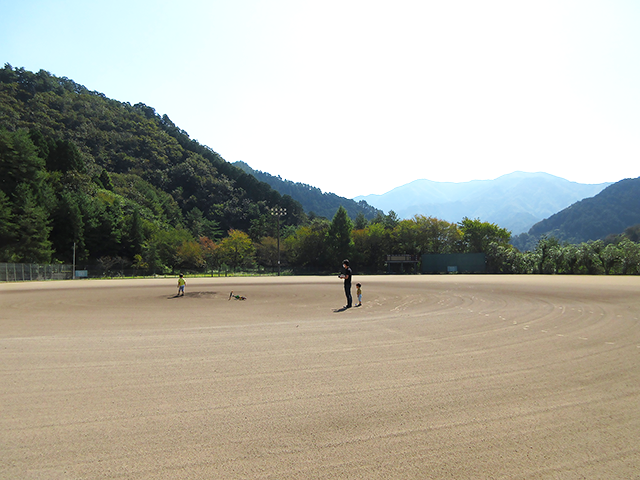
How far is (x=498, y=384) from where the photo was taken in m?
5.79

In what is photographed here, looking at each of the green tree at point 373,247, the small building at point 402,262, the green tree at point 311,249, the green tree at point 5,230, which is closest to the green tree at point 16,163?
the green tree at point 5,230

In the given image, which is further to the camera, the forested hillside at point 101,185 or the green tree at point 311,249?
the green tree at point 311,249

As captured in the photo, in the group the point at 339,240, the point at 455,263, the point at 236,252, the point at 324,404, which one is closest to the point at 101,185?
the point at 236,252

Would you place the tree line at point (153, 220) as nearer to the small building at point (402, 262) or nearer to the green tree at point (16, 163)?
the green tree at point (16, 163)

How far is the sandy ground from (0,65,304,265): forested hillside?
62.2m

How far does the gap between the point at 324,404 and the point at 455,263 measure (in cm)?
6674

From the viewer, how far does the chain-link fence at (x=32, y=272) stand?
4796cm

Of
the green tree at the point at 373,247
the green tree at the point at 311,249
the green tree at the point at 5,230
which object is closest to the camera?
the green tree at the point at 5,230

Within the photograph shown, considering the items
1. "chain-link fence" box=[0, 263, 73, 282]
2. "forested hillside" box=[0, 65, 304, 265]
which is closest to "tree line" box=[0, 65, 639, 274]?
"forested hillside" box=[0, 65, 304, 265]

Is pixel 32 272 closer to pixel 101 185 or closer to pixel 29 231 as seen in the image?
pixel 29 231

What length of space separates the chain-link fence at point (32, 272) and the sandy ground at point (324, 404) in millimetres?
49158

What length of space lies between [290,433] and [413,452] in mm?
1306

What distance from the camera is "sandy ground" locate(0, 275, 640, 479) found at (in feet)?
11.7

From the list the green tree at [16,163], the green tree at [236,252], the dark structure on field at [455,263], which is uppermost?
the green tree at [16,163]
